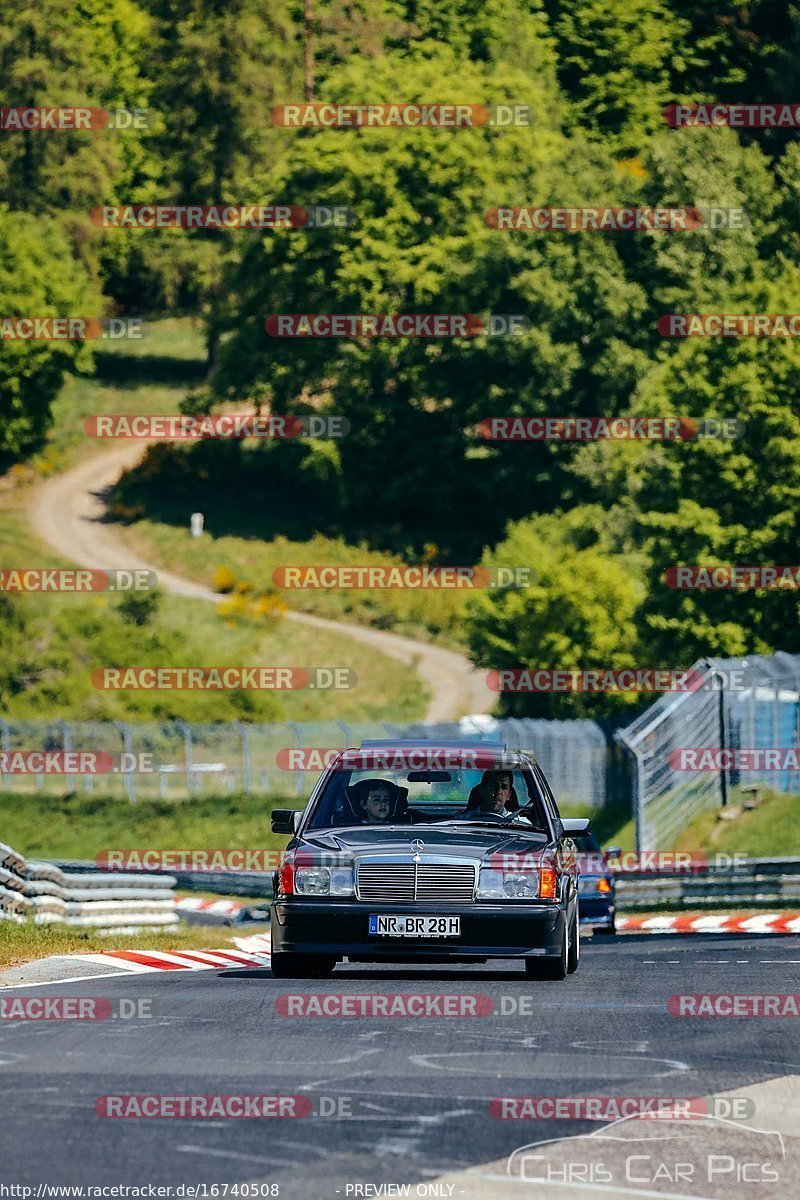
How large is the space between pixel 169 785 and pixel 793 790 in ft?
49.7

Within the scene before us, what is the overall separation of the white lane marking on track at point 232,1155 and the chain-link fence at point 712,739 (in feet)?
95.5

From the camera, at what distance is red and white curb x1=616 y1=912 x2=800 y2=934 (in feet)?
96.0

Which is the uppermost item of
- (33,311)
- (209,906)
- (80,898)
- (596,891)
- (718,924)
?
(80,898)

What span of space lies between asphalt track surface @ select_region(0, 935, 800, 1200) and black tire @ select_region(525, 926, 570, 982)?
0.14 metres

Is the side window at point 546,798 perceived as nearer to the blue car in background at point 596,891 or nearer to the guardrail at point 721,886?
the blue car in background at point 596,891

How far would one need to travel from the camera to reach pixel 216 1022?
13508 millimetres

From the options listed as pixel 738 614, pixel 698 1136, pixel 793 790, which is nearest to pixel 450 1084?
pixel 698 1136

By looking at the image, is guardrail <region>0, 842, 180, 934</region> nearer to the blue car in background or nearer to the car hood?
the blue car in background

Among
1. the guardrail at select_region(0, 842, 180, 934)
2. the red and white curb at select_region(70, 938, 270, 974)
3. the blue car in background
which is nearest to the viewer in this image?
the red and white curb at select_region(70, 938, 270, 974)

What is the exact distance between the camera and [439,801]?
17.0 metres

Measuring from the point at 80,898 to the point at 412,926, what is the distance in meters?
12.1

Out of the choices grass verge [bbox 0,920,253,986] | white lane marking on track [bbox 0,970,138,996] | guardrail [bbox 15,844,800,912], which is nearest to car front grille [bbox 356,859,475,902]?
white lane marking on track [bbox 0,970,138,996]

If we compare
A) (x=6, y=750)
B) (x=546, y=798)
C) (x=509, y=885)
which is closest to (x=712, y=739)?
(x=6, y=750)

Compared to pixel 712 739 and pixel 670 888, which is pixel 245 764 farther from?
pixel 670 888
